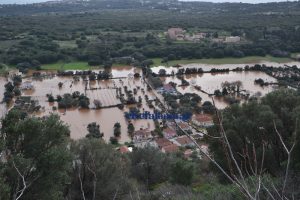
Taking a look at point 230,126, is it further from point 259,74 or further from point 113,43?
point 113,43

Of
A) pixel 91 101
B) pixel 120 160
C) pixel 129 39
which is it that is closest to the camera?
pixel 120 160

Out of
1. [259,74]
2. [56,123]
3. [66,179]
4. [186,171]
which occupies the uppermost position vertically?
[56,123]

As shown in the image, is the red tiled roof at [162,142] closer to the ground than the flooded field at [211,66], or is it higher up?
higher up

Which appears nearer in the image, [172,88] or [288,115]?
[288,115]

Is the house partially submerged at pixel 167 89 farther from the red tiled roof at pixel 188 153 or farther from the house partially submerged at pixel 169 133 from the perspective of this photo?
the red tiled roof at pixel 188 153

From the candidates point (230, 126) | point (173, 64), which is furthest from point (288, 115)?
point (173, 64)

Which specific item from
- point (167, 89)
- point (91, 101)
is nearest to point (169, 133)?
point (91, 101)

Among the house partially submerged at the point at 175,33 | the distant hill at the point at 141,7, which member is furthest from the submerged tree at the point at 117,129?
the distant hill at the point at 141,7

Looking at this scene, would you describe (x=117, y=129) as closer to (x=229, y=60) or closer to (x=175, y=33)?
(x=229, y=60)
